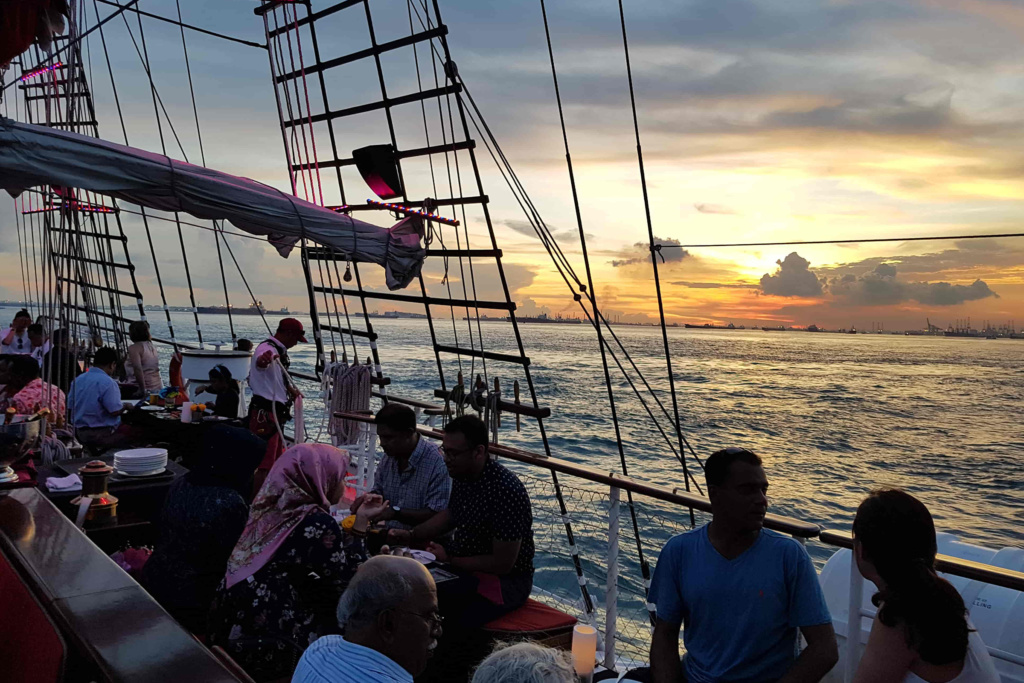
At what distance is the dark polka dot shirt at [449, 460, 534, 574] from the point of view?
291cm

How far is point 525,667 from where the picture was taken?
1080 mm

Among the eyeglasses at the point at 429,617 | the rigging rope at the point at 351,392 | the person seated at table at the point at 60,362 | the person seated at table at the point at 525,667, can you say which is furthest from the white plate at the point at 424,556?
the person seated at table at the point at 60,362

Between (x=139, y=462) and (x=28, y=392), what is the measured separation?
93.4 inches

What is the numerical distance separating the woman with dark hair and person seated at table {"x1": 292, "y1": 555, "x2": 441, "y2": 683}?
1.08 meters

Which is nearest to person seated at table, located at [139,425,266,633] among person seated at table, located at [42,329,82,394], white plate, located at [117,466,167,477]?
white plate, located at [117,466,167,477]

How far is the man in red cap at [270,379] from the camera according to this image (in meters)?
6.40

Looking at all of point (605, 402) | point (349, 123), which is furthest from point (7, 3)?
point (605, 402)

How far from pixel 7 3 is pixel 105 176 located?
2.59 meters

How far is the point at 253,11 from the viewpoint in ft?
28.2

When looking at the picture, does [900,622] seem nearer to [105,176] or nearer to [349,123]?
[105,176]

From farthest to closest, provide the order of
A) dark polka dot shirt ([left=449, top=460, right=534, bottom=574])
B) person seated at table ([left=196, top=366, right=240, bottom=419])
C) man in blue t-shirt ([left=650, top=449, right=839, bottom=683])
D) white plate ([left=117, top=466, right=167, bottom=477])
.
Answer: person seated at table ([left=196, top=366, right=240, bottom=419]) → white plate ([left=117, top=466, right=167, bottom=477]) → dark polka dot shirt ([left=449, top=460, right=534, bottom=574]) → man in blue t-shirt ([left=650, top=449, right=839, bottom=683])

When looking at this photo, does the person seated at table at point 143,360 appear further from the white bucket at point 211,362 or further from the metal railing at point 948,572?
the metal railing at point 948,572

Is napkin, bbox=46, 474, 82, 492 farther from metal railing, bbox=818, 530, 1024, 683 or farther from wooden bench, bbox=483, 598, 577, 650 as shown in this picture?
metal railing, bbox=818, 530, 1024, 683

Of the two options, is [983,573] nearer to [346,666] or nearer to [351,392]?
[346,666]
